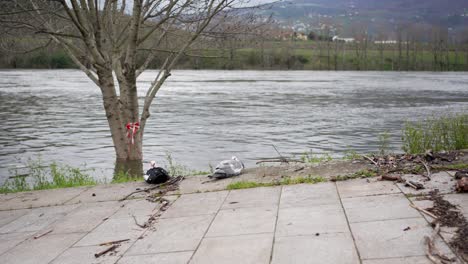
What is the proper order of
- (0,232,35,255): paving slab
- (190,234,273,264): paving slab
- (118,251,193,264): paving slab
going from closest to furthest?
(190,234,273,264): paving slab
(118,251,193,264): paving slab
(0,232,35,255): paving slab

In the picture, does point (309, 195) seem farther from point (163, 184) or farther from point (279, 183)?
point (163, 184)

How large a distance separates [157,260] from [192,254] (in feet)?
1.17

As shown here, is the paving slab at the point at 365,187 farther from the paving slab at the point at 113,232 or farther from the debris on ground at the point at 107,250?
the debris on ground at the point at 107,250

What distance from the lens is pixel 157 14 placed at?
13148 mm

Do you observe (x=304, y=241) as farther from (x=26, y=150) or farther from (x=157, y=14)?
(x=26, y=150)

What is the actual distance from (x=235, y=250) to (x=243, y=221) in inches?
37.6

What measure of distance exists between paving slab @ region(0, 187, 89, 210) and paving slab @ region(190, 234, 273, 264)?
3.72m

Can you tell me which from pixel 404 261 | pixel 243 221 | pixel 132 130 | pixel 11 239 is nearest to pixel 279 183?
pixel 243 221

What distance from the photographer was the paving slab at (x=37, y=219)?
7053 millimetres

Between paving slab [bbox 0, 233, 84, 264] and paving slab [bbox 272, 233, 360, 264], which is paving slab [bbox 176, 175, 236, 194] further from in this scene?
paving slab [bbox 272, 233, 360, 264]

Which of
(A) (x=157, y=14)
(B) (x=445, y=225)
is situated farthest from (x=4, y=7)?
(B) (x=445, y=225)

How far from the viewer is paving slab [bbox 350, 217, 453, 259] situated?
4695 millimetres

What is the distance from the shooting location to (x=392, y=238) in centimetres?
505

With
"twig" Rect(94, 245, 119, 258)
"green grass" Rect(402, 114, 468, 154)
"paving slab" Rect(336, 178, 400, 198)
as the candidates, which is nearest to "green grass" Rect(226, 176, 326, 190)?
"paving slab" Rect(336, 178, 400, 198)
